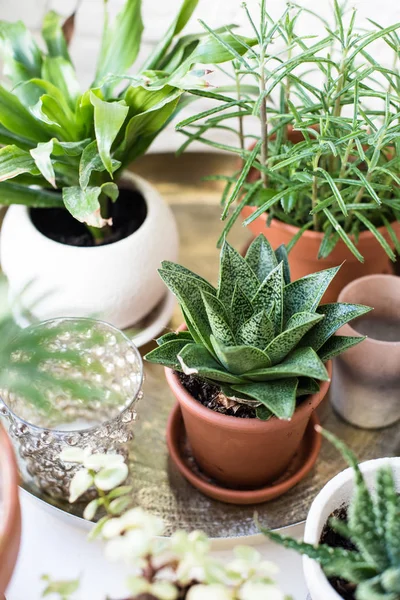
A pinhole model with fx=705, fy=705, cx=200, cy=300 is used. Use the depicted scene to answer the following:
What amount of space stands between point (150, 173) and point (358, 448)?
51 cm

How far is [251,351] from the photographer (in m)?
0.58

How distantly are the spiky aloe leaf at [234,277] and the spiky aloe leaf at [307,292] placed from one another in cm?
3

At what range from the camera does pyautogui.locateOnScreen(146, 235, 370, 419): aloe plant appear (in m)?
0.59

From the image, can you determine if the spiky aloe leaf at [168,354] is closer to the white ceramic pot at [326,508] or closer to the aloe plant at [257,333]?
the aloe plant at [257,333]

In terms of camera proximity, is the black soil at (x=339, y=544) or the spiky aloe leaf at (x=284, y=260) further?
the spiky aloe leaf at (x=284, y=260)

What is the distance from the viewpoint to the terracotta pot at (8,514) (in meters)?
0.45

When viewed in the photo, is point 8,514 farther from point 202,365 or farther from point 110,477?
point 202,365

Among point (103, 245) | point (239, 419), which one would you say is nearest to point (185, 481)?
point (239, 419)

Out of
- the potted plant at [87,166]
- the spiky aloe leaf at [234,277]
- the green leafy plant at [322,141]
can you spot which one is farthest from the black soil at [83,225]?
the spiky aloe leaf at [234,277]

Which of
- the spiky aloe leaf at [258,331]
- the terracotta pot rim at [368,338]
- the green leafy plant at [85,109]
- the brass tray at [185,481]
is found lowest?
the brass tray at [185,481]

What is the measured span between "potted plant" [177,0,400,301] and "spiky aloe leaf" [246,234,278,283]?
28mm

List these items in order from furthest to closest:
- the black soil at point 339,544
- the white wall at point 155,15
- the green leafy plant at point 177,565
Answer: the white wall at point 155,15 → the black soil at point 339,544 → the green leafy plant at point 177,565

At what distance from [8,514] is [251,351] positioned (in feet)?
0.74

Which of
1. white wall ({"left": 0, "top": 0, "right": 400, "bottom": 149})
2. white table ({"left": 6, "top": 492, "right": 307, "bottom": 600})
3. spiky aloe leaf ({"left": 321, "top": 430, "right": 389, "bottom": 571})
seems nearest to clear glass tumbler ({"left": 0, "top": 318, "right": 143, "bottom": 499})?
white table ({"left": 6, "top": 492, "right": 307, "bottom": 600})
